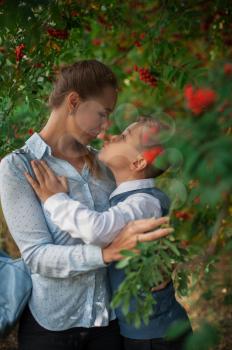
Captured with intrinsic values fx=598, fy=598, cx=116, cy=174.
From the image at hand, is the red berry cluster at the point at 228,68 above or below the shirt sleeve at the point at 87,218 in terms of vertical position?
above

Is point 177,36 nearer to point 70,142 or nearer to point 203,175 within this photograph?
point 70,142

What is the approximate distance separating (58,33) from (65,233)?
153 centimetres

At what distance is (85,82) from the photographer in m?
2.28

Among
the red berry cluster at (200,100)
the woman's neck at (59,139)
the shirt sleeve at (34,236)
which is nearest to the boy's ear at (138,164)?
the woman's neck at (59,139)

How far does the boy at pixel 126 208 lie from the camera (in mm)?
2010

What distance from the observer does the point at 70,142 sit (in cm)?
233

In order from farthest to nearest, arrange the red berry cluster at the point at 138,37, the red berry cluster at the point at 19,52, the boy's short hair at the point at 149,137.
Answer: the red berry cluster at the point at 138,37, the red berry cluster at the point at 19,52, the boy's short hair at the point at 149,137

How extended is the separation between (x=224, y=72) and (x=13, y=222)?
1.14 meters

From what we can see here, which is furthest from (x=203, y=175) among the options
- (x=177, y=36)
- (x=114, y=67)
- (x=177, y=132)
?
(x=114, y=67)

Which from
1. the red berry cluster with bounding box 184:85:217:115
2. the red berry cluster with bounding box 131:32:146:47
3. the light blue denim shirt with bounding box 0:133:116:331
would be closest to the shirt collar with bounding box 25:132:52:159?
the light blue denim shirt with bounding box 0:133:116:331

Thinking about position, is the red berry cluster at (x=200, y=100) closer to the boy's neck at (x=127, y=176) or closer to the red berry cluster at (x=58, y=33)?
the boy's neck at (x=127, y=176)

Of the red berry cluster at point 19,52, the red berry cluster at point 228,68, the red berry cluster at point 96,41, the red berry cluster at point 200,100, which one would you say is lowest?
the red berry cluster at point 96,41

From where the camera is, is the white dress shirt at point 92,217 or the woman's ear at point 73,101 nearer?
the white dress shirt at point 92,217

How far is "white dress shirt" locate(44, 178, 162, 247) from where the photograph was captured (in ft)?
6.55
